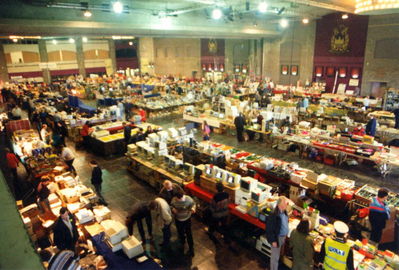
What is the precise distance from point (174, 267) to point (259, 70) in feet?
76.1

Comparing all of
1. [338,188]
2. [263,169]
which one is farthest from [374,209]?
[263,169]

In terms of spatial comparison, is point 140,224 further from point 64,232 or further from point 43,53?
point 43,53

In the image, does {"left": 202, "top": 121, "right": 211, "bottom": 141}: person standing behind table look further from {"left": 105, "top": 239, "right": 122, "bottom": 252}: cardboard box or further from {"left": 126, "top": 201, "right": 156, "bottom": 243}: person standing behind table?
{"left": 105, "top": 239, "right": 122, "bottom": 252}: cardboard box

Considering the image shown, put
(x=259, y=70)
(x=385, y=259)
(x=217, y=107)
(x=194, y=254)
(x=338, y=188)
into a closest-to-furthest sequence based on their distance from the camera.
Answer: (x=385, y=259) < (x=194, y=254) < (x=338, y=188) < (x=217, y=107) < (x=259, y=70)

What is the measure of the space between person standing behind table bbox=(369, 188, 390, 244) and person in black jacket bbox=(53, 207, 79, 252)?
5.36 m

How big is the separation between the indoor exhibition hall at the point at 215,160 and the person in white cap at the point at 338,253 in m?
0.02

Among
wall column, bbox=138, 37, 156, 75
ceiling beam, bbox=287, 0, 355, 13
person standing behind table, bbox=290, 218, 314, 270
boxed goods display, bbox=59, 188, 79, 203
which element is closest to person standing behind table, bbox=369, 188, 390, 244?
person standing behind table, bbox=290, 218, 314, 270

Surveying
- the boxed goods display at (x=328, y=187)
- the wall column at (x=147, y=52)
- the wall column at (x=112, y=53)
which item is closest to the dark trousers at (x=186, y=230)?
the boxed goods display at (x=328, y=187)

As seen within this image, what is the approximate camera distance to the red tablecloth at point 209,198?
18.1ft

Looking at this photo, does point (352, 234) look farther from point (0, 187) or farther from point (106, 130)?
point (106, 130)

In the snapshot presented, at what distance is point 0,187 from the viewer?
5.44ft

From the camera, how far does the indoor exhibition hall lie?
4.67 m

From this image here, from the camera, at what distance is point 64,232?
15.3 ft

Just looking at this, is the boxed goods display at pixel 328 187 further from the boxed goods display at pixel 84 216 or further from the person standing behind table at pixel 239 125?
the person standing behind table at pixel 239 125
